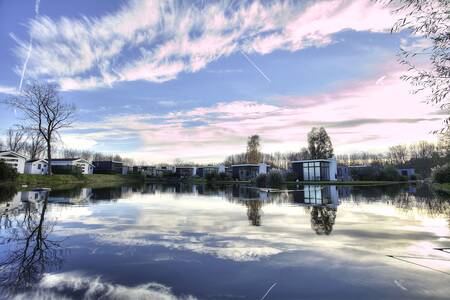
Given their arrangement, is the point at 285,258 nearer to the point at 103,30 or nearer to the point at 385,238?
the point at 385,238

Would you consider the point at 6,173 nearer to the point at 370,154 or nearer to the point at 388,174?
the point at 388,174

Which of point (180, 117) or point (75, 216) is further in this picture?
point (180, 117)

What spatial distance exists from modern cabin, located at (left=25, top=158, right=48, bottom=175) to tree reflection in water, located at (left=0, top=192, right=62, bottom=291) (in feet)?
164

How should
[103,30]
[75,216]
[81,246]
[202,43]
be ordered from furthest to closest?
1. [202,43]
2. [103,30]
3. [75,216]
4. [81,246]

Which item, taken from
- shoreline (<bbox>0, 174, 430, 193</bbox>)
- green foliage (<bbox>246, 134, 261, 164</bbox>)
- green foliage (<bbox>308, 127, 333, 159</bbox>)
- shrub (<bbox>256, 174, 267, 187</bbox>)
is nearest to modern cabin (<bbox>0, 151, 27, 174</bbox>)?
shoreline (<bbox>0, 174, 430, 193</bbox>)

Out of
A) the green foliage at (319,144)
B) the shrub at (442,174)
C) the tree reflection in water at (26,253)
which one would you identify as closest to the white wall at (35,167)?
the tree reflection in water at (26,253)

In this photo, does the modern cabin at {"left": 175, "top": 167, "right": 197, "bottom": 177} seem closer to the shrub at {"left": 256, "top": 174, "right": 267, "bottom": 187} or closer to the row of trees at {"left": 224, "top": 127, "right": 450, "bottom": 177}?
the row of trees at {"left": 224, "top": 127, "right": 450, "bottom": 177}

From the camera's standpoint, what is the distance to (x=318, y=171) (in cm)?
4750

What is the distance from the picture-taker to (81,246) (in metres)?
6.04

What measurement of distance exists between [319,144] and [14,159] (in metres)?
58.5

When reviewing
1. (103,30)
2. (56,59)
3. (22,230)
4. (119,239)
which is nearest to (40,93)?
(56,59)

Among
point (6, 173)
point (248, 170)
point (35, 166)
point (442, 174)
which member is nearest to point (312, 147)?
point (248, 170)

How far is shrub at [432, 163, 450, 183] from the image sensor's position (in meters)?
26.4

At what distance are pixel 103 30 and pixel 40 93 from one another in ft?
90.6
